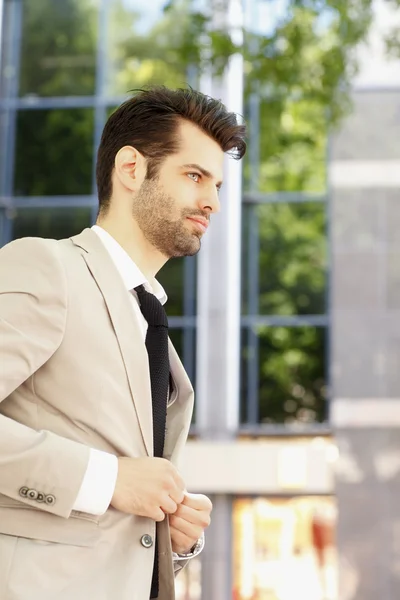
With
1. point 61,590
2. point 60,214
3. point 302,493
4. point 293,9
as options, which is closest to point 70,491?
point 61,590

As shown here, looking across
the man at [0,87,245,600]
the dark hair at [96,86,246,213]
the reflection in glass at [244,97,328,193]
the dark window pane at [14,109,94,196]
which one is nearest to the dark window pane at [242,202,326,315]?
the reflection in glass at [244,97,328,193]

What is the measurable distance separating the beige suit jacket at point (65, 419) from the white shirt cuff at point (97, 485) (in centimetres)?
2

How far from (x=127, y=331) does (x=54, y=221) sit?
33.0ft

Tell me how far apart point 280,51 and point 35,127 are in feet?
17.1

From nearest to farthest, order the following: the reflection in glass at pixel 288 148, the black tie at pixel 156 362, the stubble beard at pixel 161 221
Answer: the black tie at pixel 156 362
the stubble beard at pixel 161 221
the reflection in glass at pixel 288 148

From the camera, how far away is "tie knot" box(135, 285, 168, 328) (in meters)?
2.12

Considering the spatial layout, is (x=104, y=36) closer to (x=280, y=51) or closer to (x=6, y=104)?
(x=6, y=104)

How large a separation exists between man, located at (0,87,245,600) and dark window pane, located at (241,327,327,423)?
879 cm

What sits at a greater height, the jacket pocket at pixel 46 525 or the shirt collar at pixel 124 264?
the shirt collar at pixel 124 264

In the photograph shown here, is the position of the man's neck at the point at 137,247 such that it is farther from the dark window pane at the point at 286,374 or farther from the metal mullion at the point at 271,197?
the metal mullion at the point at 271,197

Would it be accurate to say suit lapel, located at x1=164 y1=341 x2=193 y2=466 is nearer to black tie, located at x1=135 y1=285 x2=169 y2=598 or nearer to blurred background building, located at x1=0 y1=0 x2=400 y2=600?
black tie, located at x1=135 y1=285 x2=169 y2=598

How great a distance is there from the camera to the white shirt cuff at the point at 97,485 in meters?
1.84

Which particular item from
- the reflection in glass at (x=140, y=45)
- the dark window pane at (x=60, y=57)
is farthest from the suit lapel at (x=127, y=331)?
the dark window pane at (x=60, y=57)

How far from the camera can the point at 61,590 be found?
71.2 inches
